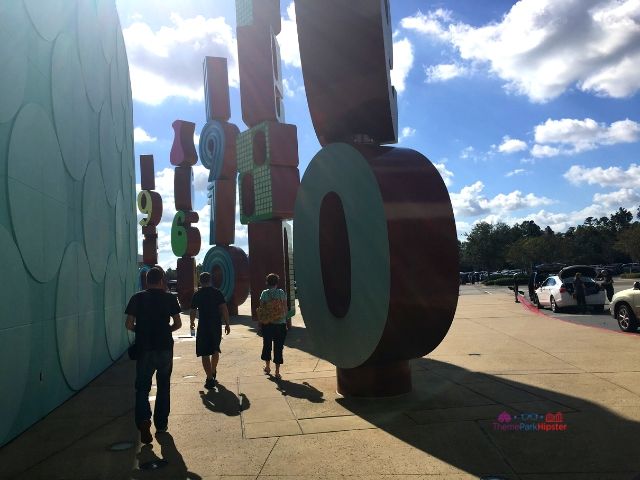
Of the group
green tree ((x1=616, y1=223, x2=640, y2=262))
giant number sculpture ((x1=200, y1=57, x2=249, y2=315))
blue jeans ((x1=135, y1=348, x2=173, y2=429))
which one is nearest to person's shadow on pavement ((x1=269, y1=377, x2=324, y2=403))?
blue jeans ((x1=135, y1=348, x2=173, y2=429))

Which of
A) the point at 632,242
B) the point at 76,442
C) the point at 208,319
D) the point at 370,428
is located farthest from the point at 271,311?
the point at 632,242

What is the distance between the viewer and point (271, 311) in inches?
334

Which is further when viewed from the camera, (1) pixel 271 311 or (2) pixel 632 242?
(2) pixel 632 242

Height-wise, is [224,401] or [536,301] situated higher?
[536,301]

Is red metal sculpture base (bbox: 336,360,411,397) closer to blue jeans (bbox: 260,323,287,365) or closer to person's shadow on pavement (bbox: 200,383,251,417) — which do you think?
person's shadow on pavement (bbox: 200,383,251,417)

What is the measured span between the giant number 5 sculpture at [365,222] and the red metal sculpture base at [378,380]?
13mm

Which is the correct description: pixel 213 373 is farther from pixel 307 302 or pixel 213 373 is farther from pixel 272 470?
pixel 272 470

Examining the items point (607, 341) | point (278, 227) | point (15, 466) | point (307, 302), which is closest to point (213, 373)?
point (307, 302)

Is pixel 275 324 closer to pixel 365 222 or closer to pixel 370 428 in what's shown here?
pixel 365 222

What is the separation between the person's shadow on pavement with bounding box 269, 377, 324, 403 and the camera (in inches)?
273

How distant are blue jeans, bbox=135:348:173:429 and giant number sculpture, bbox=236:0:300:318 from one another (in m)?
11.3

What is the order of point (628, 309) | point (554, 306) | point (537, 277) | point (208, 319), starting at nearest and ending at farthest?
point (208, 319) → point (628, 309) → point (554, 306) → point (537, 277)

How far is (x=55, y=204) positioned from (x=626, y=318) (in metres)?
12.2

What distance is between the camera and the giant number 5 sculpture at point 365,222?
596 centimetres
